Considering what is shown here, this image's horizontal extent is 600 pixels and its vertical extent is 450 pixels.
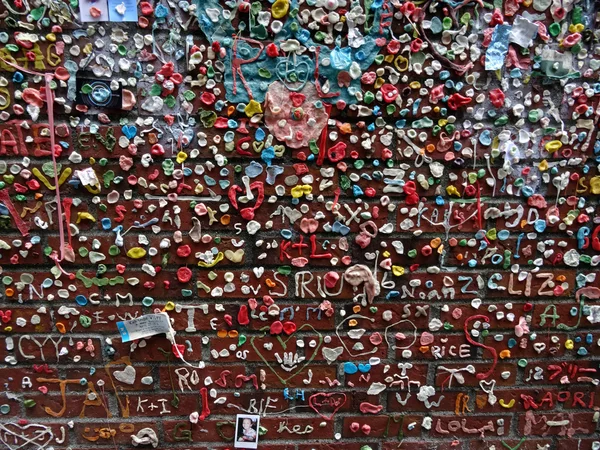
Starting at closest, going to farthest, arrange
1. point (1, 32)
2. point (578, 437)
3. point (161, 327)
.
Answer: point (1, 32), point (161, 327), point (578, 437)

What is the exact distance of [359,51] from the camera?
115 cm

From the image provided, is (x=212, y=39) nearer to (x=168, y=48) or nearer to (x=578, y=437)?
(x=168, y=48)

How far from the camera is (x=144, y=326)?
1.22 meters

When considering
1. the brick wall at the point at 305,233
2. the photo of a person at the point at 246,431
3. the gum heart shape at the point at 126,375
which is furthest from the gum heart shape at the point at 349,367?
the gum heart shape at the point at 126,375

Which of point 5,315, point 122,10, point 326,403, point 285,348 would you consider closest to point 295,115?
point 122,10

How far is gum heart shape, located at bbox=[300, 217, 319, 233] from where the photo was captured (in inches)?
47.6

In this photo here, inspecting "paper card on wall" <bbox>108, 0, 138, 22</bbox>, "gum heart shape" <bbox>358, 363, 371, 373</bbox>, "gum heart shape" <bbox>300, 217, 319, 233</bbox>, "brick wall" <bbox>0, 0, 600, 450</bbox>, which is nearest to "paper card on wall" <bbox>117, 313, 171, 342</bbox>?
"brick wall" <bbox>0, 0, 600, 450</bbox>

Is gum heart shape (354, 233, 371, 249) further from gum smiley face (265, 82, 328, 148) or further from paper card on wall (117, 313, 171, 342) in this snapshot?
paper card on wall (117, 313, 171, 342)

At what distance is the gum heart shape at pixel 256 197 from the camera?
118 centimetres

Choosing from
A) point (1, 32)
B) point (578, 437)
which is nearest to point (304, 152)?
point (1, 32)

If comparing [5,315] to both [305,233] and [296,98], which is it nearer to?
[305,233]

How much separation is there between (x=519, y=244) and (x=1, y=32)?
5.50 feet

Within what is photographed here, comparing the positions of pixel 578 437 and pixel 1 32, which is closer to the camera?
pixel 1 32

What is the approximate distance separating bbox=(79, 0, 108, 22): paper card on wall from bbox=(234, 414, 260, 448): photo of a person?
4.23ft
